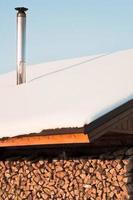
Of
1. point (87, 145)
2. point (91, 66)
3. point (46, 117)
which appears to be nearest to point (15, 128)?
point (46, 117)

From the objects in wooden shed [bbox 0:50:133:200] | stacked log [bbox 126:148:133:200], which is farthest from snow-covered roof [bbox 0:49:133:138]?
stacked log [bbox 126:148:133:200]

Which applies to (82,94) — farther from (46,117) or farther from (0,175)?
(0,175)

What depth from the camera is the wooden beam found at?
7.27 m

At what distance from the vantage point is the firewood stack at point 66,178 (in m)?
8.23

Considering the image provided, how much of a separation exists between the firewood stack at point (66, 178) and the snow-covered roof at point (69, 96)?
0.81m

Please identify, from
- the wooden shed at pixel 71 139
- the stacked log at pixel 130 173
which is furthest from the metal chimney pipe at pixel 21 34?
the stacked log at pixel 130 173

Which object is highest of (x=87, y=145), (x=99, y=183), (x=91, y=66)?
(x=91, y=66)

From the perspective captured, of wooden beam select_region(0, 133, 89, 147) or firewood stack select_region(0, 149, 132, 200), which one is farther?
firewood stack select_region(0, 149, 132, 200)

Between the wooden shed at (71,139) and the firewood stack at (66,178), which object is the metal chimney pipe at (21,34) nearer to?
the wooden shed at (71,139)

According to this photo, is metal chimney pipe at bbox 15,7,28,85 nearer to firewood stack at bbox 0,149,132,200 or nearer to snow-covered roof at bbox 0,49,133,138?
snow-covered roof at bbox 0,49,133,138

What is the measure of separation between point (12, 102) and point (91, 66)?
88.3 inches

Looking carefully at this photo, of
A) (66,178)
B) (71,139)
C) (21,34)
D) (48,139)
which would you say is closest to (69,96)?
(66,178)

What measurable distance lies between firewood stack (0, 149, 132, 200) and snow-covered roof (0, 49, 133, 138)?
0.81 m

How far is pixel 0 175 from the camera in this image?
9.75 m
